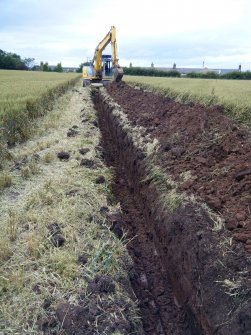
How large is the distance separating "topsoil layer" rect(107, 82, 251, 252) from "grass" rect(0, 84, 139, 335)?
1218mm

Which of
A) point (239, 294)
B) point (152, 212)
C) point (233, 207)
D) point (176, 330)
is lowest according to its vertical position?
point (176, 330)

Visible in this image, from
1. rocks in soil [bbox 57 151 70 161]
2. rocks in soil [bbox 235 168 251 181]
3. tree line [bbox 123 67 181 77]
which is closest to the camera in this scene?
rocks in soil [bbox 235 168 251 181]

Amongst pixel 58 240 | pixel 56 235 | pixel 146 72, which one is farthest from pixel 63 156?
pixel 146 72

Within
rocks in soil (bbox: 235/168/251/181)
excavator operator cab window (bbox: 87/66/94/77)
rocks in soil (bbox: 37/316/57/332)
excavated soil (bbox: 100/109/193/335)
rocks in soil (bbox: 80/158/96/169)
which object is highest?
excavator operator cab window (bbox: 87/66/94/77)

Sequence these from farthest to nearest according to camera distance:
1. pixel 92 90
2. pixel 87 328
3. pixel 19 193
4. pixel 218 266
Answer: pixel 92 90, pixel 19 193, pixel 218 266, pixel 87 328

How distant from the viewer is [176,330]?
168 inches

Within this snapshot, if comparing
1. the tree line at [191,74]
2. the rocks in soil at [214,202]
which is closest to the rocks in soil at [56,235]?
the rocks in soil at [214,202]

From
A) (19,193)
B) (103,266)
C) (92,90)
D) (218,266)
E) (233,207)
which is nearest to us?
(218,266)

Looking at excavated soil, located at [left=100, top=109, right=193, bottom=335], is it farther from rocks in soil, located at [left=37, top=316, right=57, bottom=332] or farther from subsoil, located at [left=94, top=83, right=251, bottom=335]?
rocks in soil, located at [left=37, top=316, right=57, bottom=332]

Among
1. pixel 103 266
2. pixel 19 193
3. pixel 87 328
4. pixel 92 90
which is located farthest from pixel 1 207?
pixel 92 90

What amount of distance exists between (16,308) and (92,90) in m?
21.3

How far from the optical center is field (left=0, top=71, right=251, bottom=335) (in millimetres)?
3469

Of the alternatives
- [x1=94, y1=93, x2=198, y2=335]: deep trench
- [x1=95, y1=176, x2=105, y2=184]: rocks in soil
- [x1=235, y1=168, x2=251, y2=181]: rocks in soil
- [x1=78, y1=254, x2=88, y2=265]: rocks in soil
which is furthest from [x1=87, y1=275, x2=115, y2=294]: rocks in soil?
[x1=95, y1=176, x2=105, y2=184]: rocks in soil

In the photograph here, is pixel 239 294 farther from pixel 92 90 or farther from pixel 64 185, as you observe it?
pixel 92 90
